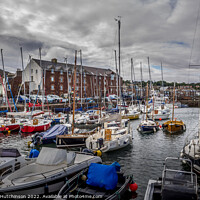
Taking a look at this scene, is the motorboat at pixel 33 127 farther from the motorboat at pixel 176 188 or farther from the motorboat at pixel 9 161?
the motorboat at pixel 176 188

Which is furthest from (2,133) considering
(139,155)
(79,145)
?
(139,155)

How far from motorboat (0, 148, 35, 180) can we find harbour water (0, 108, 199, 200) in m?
8.46

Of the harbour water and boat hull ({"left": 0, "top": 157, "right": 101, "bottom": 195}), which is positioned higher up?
boat hull ({"left": 0, "top": 157, "right": 101, "bottom": 195})

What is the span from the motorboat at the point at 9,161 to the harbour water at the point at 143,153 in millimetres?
8464

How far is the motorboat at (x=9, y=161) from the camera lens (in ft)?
40.5

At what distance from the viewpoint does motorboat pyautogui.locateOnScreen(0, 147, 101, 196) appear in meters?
10.1

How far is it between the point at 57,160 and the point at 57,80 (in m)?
70.1

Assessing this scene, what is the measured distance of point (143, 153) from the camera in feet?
70.1

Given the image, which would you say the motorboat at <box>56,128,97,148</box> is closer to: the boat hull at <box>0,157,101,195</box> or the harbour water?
the harbour water

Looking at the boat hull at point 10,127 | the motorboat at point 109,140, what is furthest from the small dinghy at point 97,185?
the boat hull at point 10,127

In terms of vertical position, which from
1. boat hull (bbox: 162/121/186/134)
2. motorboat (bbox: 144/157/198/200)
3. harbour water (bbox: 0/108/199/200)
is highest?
motorboat (bbox: 144/157/198/200)

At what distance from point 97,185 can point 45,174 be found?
341cm

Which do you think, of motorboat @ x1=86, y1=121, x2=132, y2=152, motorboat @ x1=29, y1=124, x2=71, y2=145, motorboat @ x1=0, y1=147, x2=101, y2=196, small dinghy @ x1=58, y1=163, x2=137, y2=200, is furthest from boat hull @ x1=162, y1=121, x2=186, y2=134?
small dinghy @ x1=58, y1=163, x2=137, y2=200

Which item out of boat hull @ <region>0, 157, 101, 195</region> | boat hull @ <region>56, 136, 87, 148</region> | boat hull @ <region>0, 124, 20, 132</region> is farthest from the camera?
boat hull @ <region>0, 124, 20, 132</region>
